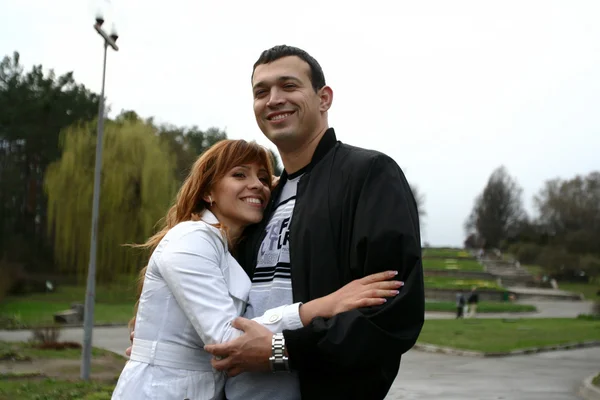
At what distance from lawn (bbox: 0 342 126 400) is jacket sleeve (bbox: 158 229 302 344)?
8.65 metres

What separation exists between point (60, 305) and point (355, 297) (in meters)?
35.9

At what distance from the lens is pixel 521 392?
12.6 m

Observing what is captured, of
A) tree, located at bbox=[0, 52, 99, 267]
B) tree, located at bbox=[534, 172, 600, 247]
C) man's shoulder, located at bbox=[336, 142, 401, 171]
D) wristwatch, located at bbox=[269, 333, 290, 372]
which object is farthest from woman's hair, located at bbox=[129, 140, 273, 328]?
tree, located at bbox=[534, 172, 600, 247]

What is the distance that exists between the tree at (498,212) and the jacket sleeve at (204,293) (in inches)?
3928

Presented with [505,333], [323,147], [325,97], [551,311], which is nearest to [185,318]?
[323,147]

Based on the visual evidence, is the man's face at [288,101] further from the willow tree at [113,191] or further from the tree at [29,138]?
the tree at [29,138]

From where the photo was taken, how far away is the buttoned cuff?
2348 millimetres

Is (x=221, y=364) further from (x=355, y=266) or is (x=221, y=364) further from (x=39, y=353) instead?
(x=39, y=353)

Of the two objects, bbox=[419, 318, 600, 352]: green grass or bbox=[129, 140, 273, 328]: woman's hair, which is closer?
bbox=[129, 140, 273, 328]: woman's hair

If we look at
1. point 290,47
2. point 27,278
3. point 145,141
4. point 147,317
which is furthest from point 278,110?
point 27,278

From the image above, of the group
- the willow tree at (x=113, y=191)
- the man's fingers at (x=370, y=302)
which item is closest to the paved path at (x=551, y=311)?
the willow tree at (x=113, y=191)

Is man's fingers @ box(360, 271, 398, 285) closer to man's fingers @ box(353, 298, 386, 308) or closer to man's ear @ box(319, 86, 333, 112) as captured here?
man's fingers @ box(353, 298, 386, 308)

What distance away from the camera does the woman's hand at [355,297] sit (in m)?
2.22

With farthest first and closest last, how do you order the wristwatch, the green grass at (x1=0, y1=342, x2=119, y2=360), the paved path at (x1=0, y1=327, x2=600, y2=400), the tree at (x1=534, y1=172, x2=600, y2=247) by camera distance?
the tree at (x1=534, y1=172, x2=600, y2=247), the green grass at (x1=0, y1=342, x2=119, y2=360), the paved path at (x1=0, y1=327, x2=600, y2=400), the wristwatch
